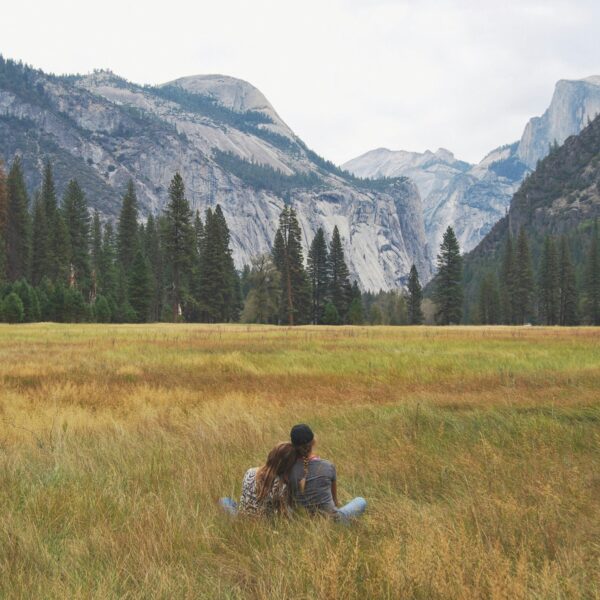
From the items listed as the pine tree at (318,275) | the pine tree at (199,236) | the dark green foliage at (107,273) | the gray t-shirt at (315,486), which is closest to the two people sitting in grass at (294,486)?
the gray t-shirt at (315,486)

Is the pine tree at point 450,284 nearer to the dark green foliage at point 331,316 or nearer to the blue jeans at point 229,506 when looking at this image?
the dark green foliage at point 331,316

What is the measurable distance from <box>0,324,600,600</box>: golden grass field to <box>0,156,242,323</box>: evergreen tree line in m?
46.5

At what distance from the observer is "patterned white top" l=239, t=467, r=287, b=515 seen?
5180 mm

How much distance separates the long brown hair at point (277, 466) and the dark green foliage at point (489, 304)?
102 meters

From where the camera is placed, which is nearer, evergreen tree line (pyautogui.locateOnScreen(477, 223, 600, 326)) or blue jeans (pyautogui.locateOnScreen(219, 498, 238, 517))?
blue jeans (pyautogui.locateOnScreen(219, 498, 238, 517))

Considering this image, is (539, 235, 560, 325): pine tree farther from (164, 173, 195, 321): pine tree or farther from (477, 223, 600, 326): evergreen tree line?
(164, 173, 195, 321): pine tree

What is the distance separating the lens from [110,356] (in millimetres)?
19703

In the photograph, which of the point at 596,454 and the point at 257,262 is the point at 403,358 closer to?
the point at 596,454

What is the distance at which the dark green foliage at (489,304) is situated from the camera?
10138 cm

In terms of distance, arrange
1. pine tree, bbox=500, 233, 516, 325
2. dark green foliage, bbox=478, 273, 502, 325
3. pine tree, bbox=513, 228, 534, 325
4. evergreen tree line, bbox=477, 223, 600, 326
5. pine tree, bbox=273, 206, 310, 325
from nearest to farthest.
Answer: pine tree, bbox=273, 206, 310, 325 < evergreen tree line, bbox=477, 223, 600, 326 < pine tree, bbox=513, 228, 534, 325 < pine tree, bbox=500, 233, 516, 325 < dark green foliage, bbox=478, 273, 502, 325

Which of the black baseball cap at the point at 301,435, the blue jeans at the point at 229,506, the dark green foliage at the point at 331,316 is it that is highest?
the dark green foliage at the point at 331,316

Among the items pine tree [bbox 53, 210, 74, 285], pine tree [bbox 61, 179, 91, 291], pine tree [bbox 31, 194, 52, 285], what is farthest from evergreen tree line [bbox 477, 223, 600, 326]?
pine tree [bbox 31, 194, 52, 285]

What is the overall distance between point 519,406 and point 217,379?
822cm

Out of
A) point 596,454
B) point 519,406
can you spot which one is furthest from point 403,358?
point 596,454
